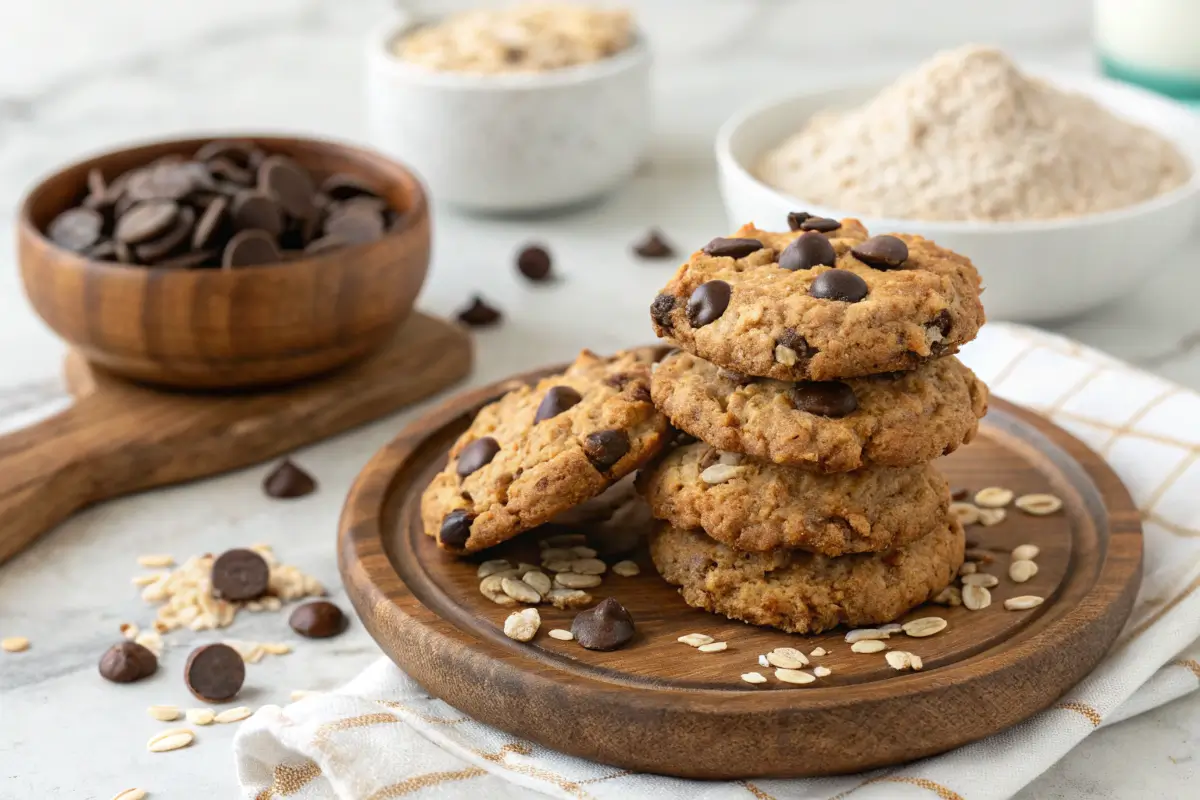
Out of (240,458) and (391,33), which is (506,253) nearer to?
(391,33)

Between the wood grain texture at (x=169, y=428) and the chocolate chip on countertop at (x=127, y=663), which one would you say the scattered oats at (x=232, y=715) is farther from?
the wood grain texture at (x=169, y=428)

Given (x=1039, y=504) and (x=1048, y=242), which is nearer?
(x=1039, y=504)

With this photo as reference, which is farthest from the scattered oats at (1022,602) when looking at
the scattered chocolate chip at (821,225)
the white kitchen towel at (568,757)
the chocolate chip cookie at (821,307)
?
the scattered chocolate chip at (821,225)

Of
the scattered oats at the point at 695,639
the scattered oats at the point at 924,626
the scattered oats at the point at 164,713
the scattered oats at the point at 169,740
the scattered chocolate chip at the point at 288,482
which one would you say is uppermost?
the scattered oats at the point at 924,626

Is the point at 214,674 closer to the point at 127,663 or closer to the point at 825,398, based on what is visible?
the point at 127,663

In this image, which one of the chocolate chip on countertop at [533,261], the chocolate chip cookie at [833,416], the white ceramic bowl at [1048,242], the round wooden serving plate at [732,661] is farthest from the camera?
the chocolate chip on countertop at [533,261]

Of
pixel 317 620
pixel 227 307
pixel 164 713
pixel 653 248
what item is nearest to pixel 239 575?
pixel 317 620

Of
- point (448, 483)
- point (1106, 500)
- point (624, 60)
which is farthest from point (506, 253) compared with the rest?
point (1106, 500)
